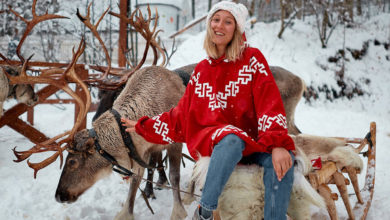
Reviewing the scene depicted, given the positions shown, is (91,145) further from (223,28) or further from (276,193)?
(276,193)

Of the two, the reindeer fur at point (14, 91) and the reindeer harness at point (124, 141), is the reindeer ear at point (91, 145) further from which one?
the reindeer fur at point (14, 91)

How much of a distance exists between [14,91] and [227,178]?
3.75m

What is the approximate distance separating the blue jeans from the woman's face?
645 mm

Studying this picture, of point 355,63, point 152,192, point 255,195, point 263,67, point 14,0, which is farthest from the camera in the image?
point 355,63

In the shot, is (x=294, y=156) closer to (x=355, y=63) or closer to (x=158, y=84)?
(x=158, y=84)

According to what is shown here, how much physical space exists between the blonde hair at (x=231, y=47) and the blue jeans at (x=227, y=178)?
0.55 m

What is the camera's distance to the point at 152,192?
356cm

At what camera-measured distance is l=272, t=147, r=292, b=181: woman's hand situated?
139 cm

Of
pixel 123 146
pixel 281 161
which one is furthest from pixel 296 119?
pixel 281 161

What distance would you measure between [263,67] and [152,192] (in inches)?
98.3

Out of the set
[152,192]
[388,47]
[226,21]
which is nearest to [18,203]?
[152,192]

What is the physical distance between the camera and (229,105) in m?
1.75

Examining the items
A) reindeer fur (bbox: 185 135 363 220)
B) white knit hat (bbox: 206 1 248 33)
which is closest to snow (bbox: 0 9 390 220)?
reindeer fur (bbox: 185 135 363 220)

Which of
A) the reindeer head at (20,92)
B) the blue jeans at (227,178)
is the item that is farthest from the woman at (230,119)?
the reindeer head at (20,92)
